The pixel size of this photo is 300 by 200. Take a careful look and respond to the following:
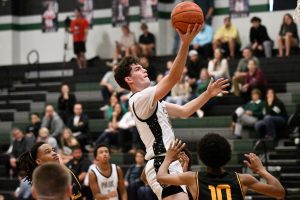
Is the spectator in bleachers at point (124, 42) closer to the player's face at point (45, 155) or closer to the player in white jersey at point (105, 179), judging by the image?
the player in white jersey at point (105, 179)

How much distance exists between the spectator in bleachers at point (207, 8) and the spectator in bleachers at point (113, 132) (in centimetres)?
445

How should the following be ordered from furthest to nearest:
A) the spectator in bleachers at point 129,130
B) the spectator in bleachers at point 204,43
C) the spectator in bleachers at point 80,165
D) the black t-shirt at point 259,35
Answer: the spectator in bleachers at point 204,43 < the black t-shirt at point 259,35 < the spectator in bleachers at point 129,130 < the spectator in bleachers at point 80,165

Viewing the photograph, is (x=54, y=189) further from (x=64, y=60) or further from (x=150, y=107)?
(x=64, y=60)

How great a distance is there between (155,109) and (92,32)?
50.7 feet

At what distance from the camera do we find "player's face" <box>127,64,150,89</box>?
7.23 metres

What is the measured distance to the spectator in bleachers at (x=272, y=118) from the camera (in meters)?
Result: 14.8

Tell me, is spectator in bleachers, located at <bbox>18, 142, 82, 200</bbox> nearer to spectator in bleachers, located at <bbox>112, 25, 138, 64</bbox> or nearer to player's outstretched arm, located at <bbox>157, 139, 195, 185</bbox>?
player's outstretched arm, located at <bbox>157, 139, 195, 185</bbox>

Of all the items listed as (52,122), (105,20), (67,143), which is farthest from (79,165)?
(105,20)

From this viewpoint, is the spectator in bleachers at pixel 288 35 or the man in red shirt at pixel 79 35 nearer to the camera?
the spectator in bleachers at pixel 288 35

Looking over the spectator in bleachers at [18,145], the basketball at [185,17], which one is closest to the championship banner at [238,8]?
the spectator in bleachers at [18,145]

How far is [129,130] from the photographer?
16.3 m

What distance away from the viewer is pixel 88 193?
575 inches

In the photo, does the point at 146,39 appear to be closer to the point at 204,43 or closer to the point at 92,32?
the point at 204,43

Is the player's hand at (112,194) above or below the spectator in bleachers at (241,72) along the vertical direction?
below
